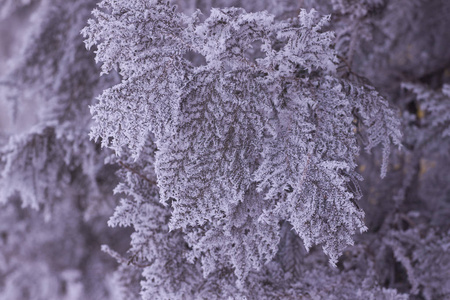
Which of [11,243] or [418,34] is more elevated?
[418,34]

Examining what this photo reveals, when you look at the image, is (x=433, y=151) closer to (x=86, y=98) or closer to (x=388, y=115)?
(x=388, y=115)

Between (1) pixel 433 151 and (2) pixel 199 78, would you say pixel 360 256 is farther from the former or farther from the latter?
(2) pixel 199 78

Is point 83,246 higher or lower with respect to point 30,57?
lower

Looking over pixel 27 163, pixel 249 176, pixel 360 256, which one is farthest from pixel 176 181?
pixel 27 163

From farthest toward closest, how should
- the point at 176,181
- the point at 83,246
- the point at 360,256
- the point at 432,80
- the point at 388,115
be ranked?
the point at 83,246, the point at 432,80, the point at 360,256, the point at 388,115, the point at 176,181

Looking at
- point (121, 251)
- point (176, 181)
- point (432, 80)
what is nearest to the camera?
point (176, 181)

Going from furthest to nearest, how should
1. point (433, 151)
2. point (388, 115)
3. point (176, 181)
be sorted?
point (433, 151), point (388, 115), point (176, 181)

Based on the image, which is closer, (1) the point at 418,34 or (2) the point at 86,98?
(2) the point at 86,98

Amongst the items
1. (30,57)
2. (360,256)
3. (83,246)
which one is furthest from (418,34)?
(83,246)

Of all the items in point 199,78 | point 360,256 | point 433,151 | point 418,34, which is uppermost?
point 418,34
